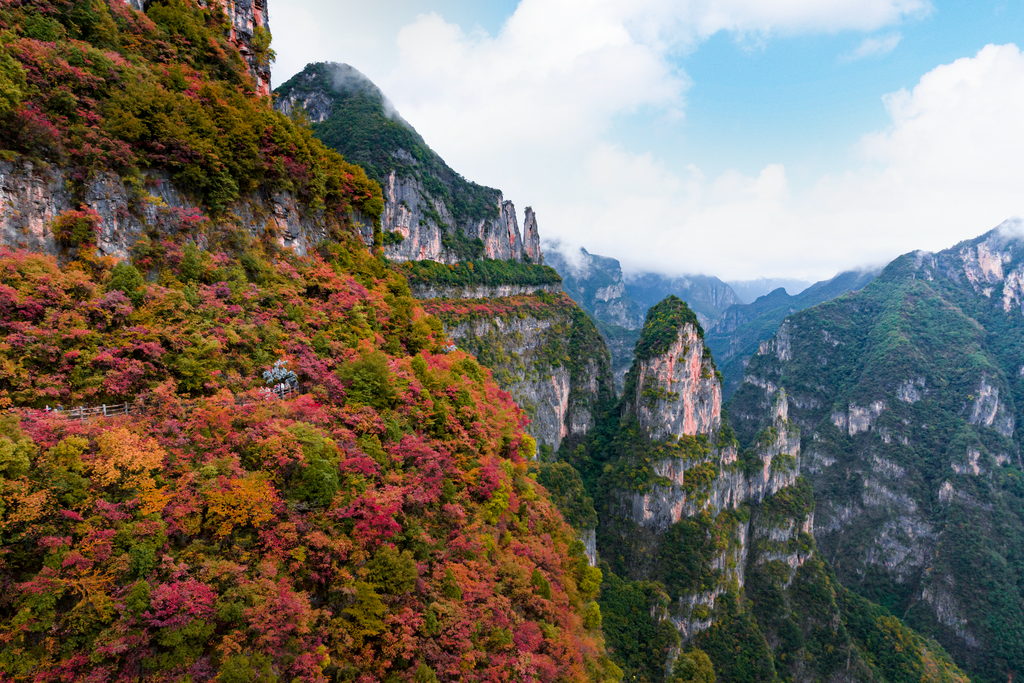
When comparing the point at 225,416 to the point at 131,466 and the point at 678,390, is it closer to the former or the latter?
the point at 131,466

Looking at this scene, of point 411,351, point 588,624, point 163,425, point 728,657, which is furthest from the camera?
point 728,657

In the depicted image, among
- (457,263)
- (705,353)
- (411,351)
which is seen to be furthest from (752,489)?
(411,351)

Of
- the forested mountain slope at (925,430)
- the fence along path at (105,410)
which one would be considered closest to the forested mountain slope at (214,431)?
the fence along path at (105,410)

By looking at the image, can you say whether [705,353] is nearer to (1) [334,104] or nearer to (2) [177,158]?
(2) [177,158]

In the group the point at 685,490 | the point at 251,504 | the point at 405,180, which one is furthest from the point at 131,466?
the point at 685,490

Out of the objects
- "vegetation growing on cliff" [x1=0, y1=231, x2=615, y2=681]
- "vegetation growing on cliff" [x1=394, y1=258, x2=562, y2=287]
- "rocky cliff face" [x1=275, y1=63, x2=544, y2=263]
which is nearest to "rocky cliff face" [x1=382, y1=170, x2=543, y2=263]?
"rocky cliff face" [x1=275, y1=63, x2=544, y2=263]

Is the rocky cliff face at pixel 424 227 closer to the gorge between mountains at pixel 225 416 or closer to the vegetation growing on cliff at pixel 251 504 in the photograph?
the gorge between mountains at pixel 225 416
